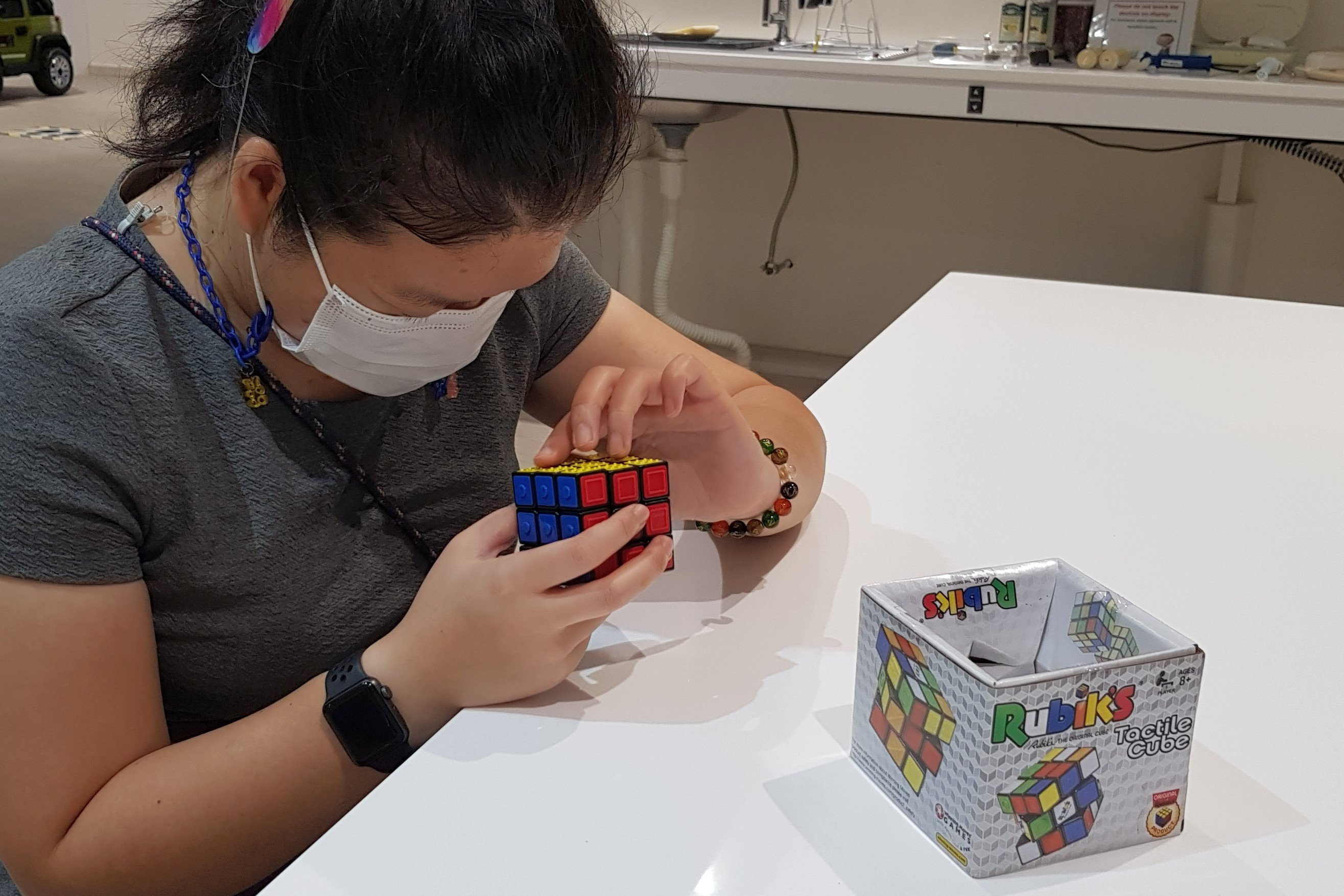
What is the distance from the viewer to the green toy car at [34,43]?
640 cm

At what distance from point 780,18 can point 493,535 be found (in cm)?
267

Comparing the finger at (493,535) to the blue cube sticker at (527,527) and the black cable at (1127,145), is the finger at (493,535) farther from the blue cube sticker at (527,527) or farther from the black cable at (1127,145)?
the black cable at (1127,145)

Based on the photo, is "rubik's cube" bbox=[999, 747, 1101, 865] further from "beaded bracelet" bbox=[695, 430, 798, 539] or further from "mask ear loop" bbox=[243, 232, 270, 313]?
"mask ear loop" bbox=[243, 232, 270, 313]

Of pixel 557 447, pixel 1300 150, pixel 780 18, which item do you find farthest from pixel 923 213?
pixel 557 447

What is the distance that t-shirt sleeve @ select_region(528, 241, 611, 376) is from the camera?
3.48ft

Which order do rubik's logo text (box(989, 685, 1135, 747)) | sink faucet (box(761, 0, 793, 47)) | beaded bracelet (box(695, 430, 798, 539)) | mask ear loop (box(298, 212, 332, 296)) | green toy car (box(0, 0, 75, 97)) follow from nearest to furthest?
rubik's logo text (box(989, 685, 1135, 747)) < mask ear loop (box(298, 212, 332, 296)) < beaded bracelet (box(695, 430, 798, 539)) < sink faucet (box(761, 0, 793, 47)) < green toy car (box(0, 0, 75, 97))

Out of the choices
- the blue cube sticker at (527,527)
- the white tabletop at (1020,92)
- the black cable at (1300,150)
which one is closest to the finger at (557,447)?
the blue cube sticker at (527,527)

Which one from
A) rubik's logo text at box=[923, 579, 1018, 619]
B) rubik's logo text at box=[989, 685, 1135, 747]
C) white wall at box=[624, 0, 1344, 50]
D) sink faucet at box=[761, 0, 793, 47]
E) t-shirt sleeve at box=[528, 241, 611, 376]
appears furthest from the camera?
sink faucet at box=[761, 0, 793, 47]

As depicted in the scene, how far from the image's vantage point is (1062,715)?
1.74ft

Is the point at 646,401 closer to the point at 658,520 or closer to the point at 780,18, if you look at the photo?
the point at 658,520

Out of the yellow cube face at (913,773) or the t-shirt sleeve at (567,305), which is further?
the t-shirt sleeve at (567,305)

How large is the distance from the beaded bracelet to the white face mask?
22 cm

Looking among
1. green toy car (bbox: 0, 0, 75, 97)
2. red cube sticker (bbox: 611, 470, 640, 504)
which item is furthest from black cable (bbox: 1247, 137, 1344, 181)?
green toy car (bbox: 0, 0, 75, 97)

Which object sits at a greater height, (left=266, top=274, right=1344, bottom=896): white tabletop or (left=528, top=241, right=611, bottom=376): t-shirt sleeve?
(left=528, top=241, right=611, bottom=376): t-shirt sleeve
